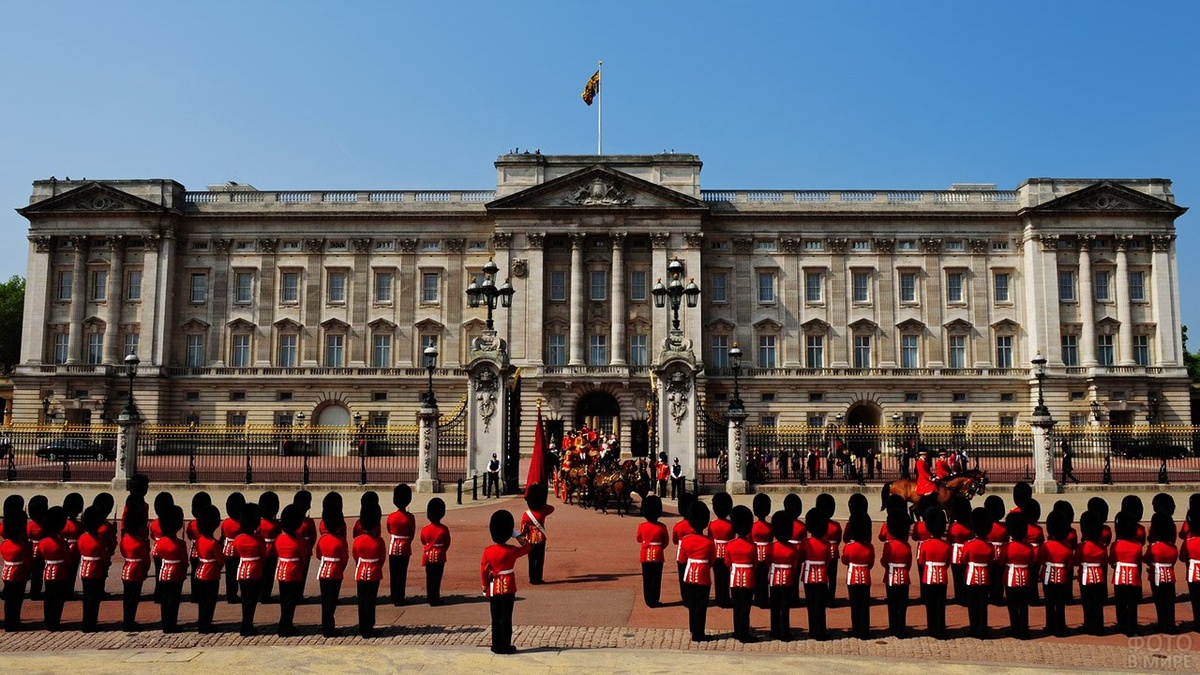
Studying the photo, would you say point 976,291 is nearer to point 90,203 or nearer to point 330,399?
point 330,399

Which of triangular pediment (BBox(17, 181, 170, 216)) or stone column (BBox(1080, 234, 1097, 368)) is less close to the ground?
triangular pediment (BBox(17, 181, 170, 216))

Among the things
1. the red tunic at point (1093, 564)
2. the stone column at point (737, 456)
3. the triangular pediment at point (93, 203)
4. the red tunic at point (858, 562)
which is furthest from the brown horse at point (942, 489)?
the triangular pediment at point (93, 203)

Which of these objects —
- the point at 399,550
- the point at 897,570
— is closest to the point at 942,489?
the point at 897,570

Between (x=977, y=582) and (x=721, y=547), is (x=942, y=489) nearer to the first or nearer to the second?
(x=977, y=582)

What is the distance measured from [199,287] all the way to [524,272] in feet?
67.0

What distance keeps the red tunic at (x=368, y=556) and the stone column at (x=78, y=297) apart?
48833mm

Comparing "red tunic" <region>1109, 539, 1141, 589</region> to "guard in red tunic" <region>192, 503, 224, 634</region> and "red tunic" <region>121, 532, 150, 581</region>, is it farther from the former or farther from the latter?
"red tunic" <region>121, 532, 150, 581</region>

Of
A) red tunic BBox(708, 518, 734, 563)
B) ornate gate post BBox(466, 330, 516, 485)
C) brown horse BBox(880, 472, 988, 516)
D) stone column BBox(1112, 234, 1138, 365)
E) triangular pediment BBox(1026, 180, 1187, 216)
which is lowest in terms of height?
brown horse BBox(880, 472, 988, 516)

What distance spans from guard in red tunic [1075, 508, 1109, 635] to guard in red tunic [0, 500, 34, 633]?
40.0ft

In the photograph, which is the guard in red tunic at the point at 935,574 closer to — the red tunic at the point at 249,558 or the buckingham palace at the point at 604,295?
the red tunic at the point at 249,558

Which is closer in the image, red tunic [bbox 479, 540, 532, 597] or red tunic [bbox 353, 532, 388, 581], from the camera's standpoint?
red tunic [bbox 479, 540, 532, 597]

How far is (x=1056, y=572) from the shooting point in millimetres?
9492

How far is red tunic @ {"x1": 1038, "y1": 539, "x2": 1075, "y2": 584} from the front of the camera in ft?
31.2

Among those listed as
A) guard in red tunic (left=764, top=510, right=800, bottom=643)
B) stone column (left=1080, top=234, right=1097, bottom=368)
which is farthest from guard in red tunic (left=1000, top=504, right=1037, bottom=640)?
stone column (left=1080, top=234, right=1097, bottom=368)
